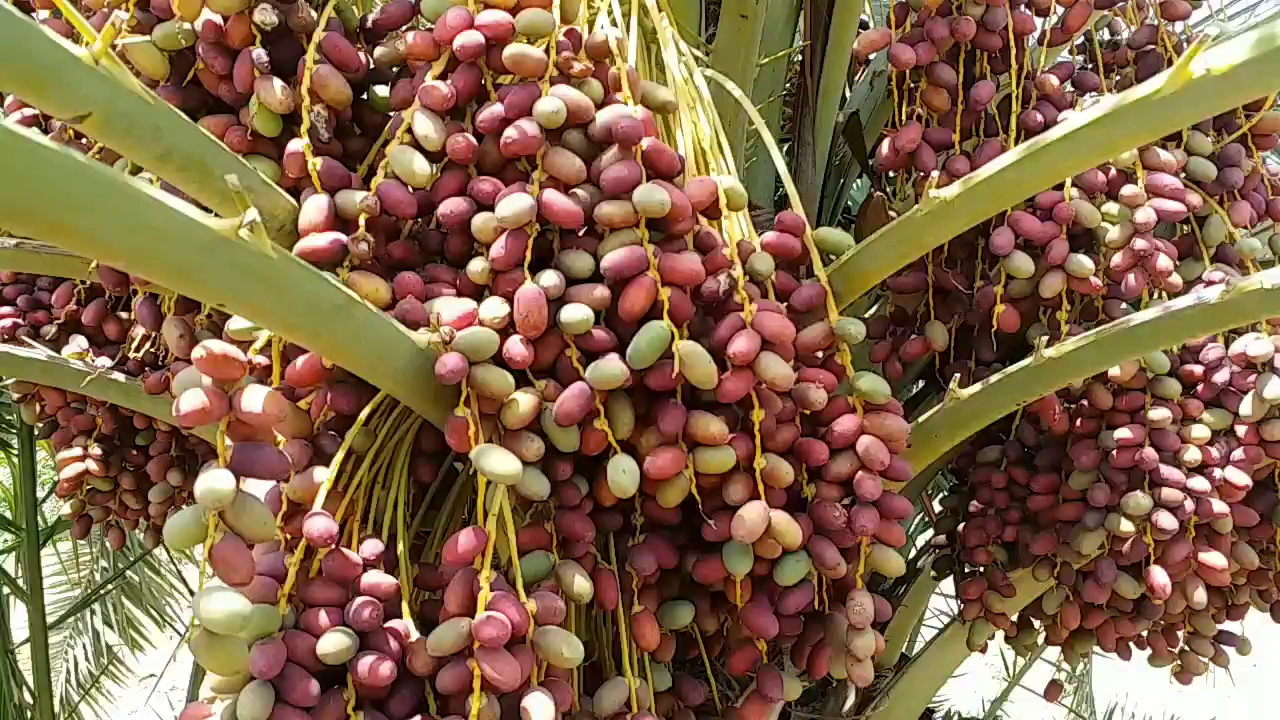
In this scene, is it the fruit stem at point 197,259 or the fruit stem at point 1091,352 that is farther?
the fruit stem at point 1091,352

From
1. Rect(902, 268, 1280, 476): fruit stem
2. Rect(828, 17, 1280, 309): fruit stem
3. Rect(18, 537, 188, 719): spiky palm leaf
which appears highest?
Rect(828, 17, 1280, 309): fruit stem

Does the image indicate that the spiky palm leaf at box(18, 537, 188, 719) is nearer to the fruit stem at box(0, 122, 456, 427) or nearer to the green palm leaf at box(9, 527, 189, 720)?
the green palm leaf at box(9, 527, 189, 720)

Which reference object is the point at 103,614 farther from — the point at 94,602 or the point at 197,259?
the point at 197,259

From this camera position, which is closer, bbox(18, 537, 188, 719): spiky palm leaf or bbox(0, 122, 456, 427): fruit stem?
bbox(0, 122, 456, 427): fruit stem

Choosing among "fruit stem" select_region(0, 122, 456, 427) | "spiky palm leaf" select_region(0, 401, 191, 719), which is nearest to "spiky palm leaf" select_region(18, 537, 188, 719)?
"spiky palm leaf" select_region(0, 401, 191, 719)

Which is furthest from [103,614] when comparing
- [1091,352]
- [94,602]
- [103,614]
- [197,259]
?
[1091,352]

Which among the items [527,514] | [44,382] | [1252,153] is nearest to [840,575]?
[527,514]

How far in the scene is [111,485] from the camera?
1391 mm

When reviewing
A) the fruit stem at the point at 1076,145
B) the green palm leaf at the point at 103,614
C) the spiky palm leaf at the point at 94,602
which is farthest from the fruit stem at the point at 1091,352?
the green palm leaf at the point at 103,614

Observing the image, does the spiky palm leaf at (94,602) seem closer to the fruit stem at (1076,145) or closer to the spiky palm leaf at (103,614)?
the spiky palm leaf at (103,614)

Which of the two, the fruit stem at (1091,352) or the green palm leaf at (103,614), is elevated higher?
the fruit stem at (1091,352)

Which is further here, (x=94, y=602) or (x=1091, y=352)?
(x=94, y=602)

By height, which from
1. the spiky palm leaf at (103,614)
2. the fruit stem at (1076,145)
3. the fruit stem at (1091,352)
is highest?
the fruit stem at (1076,145)

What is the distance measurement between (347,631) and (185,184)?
351mm
